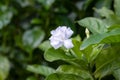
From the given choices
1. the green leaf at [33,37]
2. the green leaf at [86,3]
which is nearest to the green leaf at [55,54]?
the green leaf at [86,3]

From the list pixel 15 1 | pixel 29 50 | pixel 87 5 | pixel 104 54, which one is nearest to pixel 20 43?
pixel 29 50

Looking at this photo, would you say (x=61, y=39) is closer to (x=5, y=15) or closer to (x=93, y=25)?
(x=93, y=25)

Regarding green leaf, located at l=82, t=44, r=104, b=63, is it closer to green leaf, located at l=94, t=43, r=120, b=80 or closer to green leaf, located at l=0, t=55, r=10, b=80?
green leaf, located at l=94, t=43, r=120, b=80

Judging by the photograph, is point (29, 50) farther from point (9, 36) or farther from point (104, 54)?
point (104, 54)

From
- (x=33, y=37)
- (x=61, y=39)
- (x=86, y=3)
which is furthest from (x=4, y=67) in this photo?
(x=61, y=39)

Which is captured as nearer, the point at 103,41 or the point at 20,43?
the point at 103,41

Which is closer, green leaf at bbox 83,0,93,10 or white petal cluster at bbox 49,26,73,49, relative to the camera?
white petal cluster at bbox 49,26,73,49

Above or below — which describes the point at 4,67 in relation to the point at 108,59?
above

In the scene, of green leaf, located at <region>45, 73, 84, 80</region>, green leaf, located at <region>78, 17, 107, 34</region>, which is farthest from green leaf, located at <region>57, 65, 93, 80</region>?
green leaf, located at <region>78, 17, 107, 34</region>
